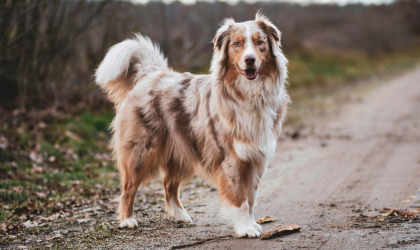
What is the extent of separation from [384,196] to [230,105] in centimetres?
252

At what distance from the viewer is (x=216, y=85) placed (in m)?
4.50

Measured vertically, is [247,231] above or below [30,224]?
above

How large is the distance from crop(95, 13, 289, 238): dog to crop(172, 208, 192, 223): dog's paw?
0.04 ft

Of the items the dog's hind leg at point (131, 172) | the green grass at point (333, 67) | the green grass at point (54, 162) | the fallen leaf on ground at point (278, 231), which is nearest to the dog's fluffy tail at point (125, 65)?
the dog's hind leg at point (131, 172)

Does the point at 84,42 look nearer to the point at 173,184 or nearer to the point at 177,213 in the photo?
the point at 173,184

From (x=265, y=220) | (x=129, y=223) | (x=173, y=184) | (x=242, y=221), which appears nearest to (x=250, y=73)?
(x=242, y=221)

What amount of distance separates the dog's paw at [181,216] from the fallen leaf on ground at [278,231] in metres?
1.07

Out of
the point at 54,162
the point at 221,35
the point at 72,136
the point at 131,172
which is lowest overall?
the point at 54,162

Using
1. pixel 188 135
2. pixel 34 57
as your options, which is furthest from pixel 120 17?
pixel 188 135

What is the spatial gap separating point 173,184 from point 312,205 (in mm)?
1762

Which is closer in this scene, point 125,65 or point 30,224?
point 30,224

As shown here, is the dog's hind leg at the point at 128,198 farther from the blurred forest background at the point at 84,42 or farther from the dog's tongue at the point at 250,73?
the blurred forest background at the point at 84,42

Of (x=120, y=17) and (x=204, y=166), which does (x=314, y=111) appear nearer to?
(x=120, y=17)

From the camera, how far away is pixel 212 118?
14.9ft
